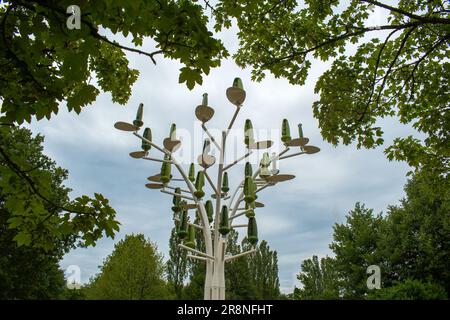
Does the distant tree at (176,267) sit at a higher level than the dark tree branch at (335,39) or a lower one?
lower

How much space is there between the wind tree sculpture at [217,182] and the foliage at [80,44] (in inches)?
347

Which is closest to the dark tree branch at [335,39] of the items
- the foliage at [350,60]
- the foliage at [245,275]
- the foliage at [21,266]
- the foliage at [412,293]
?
the foliage at [350,60]

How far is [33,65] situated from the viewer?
303 cm

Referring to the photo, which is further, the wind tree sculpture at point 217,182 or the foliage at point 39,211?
the wind tree sculpture at point 217,182

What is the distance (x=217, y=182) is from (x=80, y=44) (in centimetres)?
1093

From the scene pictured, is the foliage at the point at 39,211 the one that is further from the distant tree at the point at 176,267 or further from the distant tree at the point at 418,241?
the distant tree at the point at 176,267

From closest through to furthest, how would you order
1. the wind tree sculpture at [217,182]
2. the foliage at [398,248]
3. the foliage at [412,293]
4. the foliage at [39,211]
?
the foliage at [39,211] < the wind tree sculpture at [217,182] < the foliage at [412,293] < the foliage at [398,248]

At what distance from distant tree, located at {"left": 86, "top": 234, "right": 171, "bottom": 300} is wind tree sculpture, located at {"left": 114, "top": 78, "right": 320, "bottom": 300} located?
12179 millimetres

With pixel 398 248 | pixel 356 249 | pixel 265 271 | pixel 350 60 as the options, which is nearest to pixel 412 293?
pixel 398 248

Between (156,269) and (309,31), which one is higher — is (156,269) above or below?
below

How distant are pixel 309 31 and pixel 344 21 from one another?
64 centimetres

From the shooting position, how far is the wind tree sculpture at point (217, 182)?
1212cm
